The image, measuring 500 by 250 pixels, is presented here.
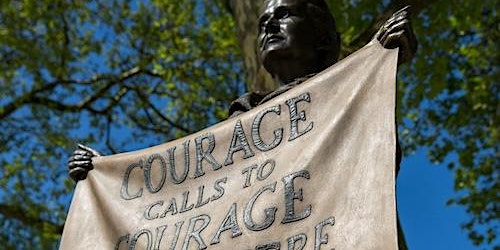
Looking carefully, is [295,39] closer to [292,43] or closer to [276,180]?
[292,43]

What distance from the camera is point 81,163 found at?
3.99m

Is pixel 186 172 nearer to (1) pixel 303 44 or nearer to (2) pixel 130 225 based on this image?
(2) pixel 130 225

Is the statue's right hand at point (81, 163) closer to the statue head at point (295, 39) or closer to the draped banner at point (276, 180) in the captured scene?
the draped banner at point (276, 180)

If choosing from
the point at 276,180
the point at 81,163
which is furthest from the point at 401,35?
the point at 81,163

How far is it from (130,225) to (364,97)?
3.55 feet

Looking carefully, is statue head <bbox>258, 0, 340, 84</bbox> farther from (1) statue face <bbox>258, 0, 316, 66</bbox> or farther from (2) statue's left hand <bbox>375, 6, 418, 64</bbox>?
(2) statue's left hand <bbox>375, 6, 418, 64</bbox>

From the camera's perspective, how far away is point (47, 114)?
48.2ft

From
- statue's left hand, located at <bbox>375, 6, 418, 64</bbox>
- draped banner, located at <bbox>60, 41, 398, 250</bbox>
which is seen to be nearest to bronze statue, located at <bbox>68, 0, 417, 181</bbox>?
draped banner, located at <bbox>60, 41, 398, 250</bbox>

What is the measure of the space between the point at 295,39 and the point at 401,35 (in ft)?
1.87

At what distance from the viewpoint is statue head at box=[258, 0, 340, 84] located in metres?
3.53

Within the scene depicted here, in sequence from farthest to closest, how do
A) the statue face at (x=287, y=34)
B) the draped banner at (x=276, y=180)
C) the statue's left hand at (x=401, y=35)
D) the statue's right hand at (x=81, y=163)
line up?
the statue's right hand at (x=81, y=163) < the statue face at (x=287, y=34) < the statue's left hand at (x=401, y=35) < the draped banner at (x=276, y=180)

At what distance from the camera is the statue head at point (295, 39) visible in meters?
3.53

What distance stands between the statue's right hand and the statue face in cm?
97

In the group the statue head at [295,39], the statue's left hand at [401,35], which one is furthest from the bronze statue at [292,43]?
the statue's left hand at [401,35]
